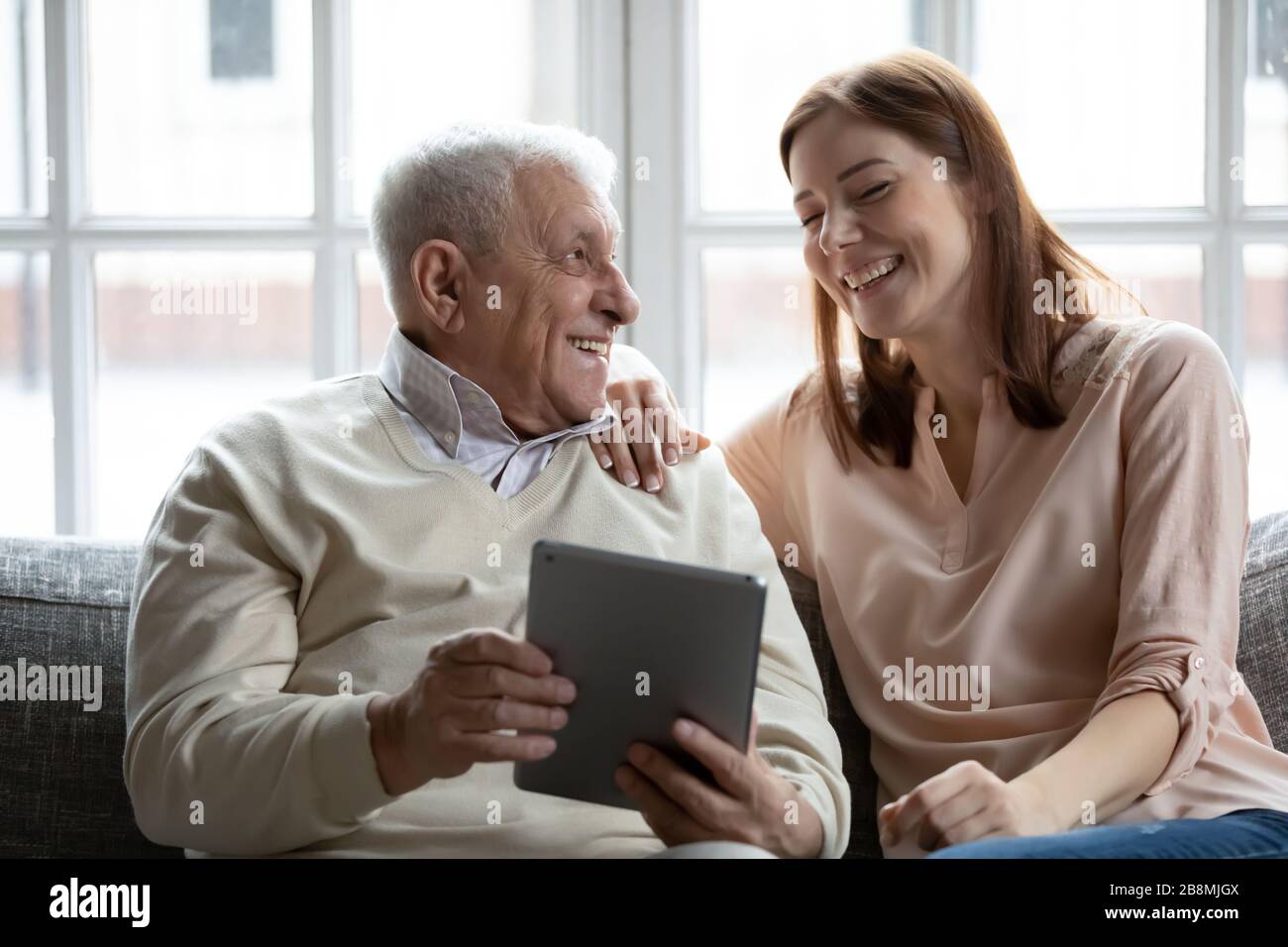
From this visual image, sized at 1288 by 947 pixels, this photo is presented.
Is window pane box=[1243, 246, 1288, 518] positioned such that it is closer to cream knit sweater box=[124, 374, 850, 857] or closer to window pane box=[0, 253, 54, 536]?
cream knit sweater box=[124, 374, 850, 857]

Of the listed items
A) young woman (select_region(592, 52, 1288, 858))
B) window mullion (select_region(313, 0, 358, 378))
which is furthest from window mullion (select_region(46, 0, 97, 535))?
young woman (select_region(592, 52, 1288, 858))

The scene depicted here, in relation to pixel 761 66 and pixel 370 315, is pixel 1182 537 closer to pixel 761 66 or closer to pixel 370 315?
pixel 761 66

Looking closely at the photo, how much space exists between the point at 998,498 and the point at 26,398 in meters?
1.90

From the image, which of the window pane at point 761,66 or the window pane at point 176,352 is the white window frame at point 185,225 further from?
the window pane at point 761,66

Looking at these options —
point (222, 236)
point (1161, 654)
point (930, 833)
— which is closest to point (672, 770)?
Result: point (930, 833)

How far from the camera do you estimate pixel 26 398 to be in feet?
8.14

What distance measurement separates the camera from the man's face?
1.61m

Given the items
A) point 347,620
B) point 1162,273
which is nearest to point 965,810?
point 347,620

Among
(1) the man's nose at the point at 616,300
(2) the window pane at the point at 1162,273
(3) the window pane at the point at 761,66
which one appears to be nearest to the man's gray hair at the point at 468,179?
(1) the man's nose at the point at 616,300

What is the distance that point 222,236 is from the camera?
7.84ft

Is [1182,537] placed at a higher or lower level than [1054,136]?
lower

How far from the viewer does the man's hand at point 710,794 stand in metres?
1.22

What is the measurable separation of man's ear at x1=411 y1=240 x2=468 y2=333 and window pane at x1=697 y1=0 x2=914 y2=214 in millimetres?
905

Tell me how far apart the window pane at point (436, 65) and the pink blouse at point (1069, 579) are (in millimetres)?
1100
